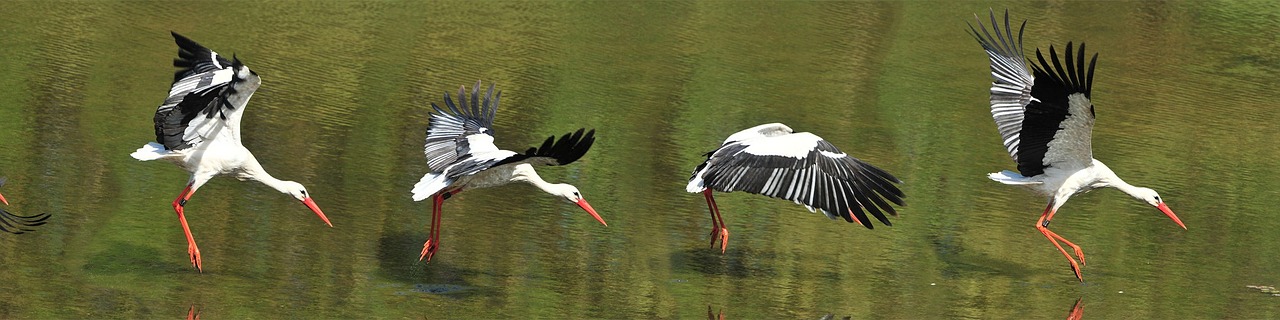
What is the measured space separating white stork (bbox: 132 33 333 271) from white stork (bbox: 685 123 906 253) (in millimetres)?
2609

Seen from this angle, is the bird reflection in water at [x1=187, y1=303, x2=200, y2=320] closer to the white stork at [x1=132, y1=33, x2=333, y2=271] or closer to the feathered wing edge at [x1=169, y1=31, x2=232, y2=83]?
the white stork at [x1=132, y1=33, x2=333, y2=271]

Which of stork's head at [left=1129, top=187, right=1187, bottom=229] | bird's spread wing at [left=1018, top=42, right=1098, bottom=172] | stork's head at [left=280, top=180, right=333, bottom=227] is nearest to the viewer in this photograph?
bird's spread wing at [left=1018, top=42, right=1098, bottom=172]

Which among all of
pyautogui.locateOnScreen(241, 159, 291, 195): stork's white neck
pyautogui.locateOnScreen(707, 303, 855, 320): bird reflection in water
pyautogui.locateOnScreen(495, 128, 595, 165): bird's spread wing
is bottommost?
pyautogui.locateOnScreen(707, 303, 855, 320): bird reflection in water

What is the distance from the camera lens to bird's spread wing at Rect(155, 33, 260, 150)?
379 inches

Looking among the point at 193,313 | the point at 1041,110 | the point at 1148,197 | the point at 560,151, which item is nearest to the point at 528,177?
the point at 560,151

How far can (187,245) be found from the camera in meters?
9.95

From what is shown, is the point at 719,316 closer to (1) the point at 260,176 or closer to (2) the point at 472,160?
(2) the point at 472,160

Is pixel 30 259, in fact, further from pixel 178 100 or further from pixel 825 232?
pixel 825 232

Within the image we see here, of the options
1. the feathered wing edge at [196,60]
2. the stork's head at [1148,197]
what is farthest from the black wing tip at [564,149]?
the stork's head at [1148,197]

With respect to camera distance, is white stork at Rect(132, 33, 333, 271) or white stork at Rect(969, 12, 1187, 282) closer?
white stork at Rect(132, 33, 333, 271)

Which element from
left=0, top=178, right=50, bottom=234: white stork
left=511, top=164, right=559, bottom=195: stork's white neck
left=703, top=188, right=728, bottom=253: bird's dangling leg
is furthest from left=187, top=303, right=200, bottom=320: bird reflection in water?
left=703, top=188, right=728, bottom=253: bird's dangling leg

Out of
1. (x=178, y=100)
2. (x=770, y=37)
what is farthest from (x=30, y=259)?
(x=770, y=37)

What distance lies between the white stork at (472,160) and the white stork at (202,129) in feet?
2.51

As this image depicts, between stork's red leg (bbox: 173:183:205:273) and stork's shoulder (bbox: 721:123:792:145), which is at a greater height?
stork's shoulder (bbox: 721:123:792:145)
